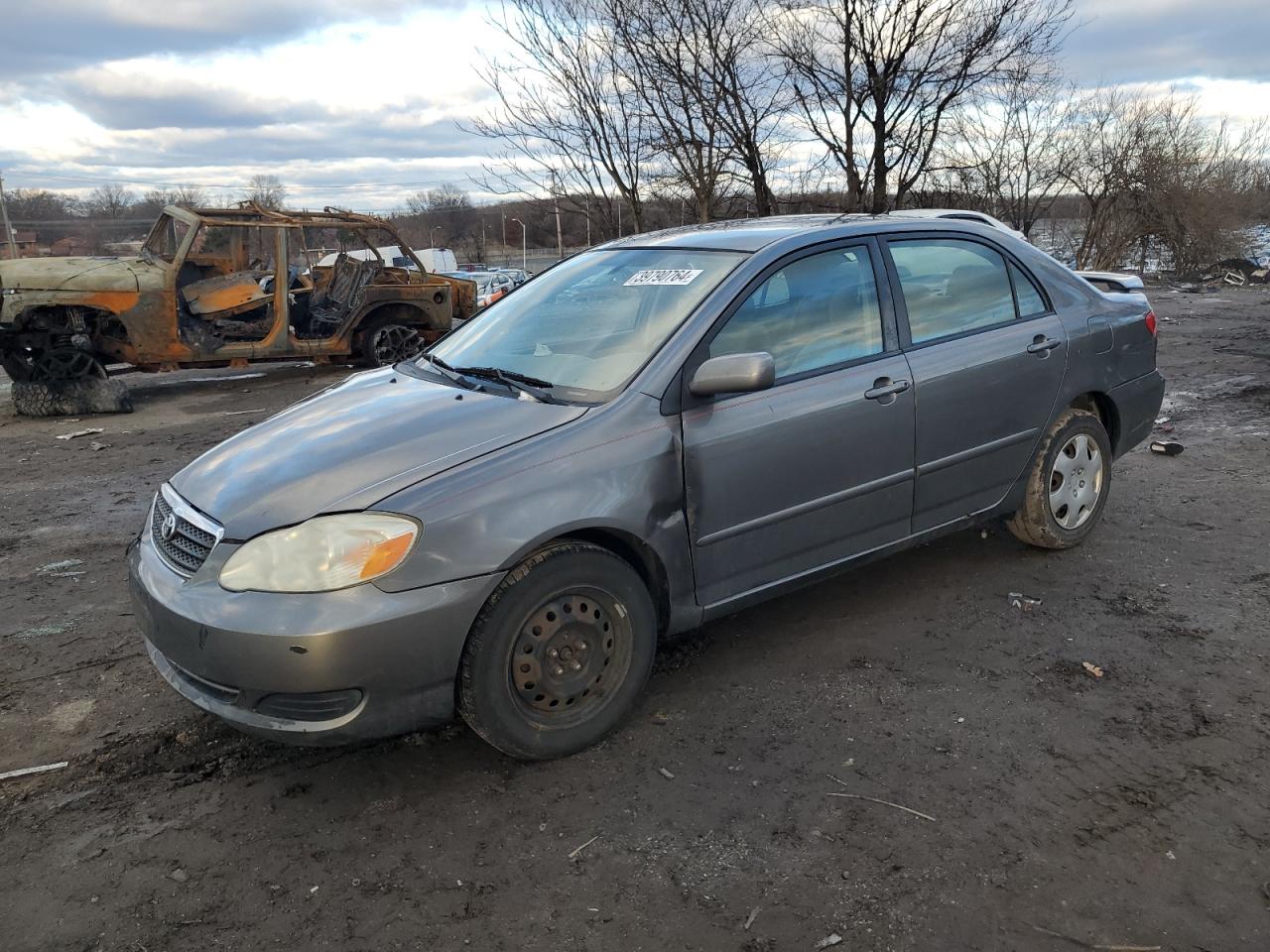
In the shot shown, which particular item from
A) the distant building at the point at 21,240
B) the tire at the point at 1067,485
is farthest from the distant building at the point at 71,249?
the tire at the point at 1067,485

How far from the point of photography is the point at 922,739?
10.0ft

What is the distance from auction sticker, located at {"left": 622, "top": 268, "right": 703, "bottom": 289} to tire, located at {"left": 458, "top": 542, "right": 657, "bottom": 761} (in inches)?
47.4

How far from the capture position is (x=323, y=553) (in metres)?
2.61

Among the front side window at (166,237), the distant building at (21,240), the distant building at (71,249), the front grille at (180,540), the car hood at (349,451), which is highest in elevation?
the distant building at (21,240)

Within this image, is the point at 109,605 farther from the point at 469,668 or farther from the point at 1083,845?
the point at 1083,845

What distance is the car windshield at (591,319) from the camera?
3.30 m

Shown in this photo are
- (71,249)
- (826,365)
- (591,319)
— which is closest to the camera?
(826,365)

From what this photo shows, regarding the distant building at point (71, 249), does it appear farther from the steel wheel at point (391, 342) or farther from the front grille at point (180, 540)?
the front grille at point (180, 540)

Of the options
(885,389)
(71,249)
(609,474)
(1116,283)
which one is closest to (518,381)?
(609,474)

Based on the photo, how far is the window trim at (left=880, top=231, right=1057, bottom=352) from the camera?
12.4 ft

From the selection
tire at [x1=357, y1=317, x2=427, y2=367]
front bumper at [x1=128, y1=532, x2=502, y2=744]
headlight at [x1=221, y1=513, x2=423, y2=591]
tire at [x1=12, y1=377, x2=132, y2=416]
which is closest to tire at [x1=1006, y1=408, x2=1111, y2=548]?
front bumper at [x1=128, y1=532, x2=502, y2=744]

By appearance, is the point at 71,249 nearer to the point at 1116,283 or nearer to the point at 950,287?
Result: the point at 1116,283

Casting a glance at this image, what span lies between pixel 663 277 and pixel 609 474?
1062 millimetres

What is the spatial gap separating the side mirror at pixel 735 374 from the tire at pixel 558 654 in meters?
0.66
